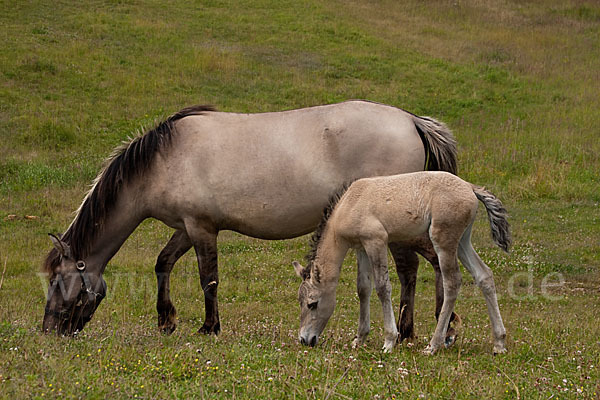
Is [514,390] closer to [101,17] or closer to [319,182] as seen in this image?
[319,182]

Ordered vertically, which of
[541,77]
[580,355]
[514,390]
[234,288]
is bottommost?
[541,77]

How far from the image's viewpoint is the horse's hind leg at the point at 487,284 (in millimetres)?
6742

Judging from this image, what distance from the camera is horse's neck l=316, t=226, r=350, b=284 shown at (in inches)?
285

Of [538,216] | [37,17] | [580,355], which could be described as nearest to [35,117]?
[37,17]

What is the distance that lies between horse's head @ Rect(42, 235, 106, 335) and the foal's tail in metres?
4.04

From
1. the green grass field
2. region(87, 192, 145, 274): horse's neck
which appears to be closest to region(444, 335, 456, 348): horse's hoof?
the green grass field

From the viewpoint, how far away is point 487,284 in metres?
6.90

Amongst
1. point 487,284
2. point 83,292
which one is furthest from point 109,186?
point 487,284

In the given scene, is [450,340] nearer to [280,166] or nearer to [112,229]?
[280,166]

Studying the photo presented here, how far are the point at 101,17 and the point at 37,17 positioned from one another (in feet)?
8.25

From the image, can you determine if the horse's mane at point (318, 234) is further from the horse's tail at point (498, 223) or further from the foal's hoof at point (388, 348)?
the horse's tail at point (498, 223)

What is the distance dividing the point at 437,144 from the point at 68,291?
14.5 feet

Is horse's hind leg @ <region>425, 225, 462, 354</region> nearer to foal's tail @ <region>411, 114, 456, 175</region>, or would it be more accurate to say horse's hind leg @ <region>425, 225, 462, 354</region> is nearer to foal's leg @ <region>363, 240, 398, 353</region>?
foal's leg @ <region>363, 240, 398, 353</region>

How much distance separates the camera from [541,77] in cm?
2788
